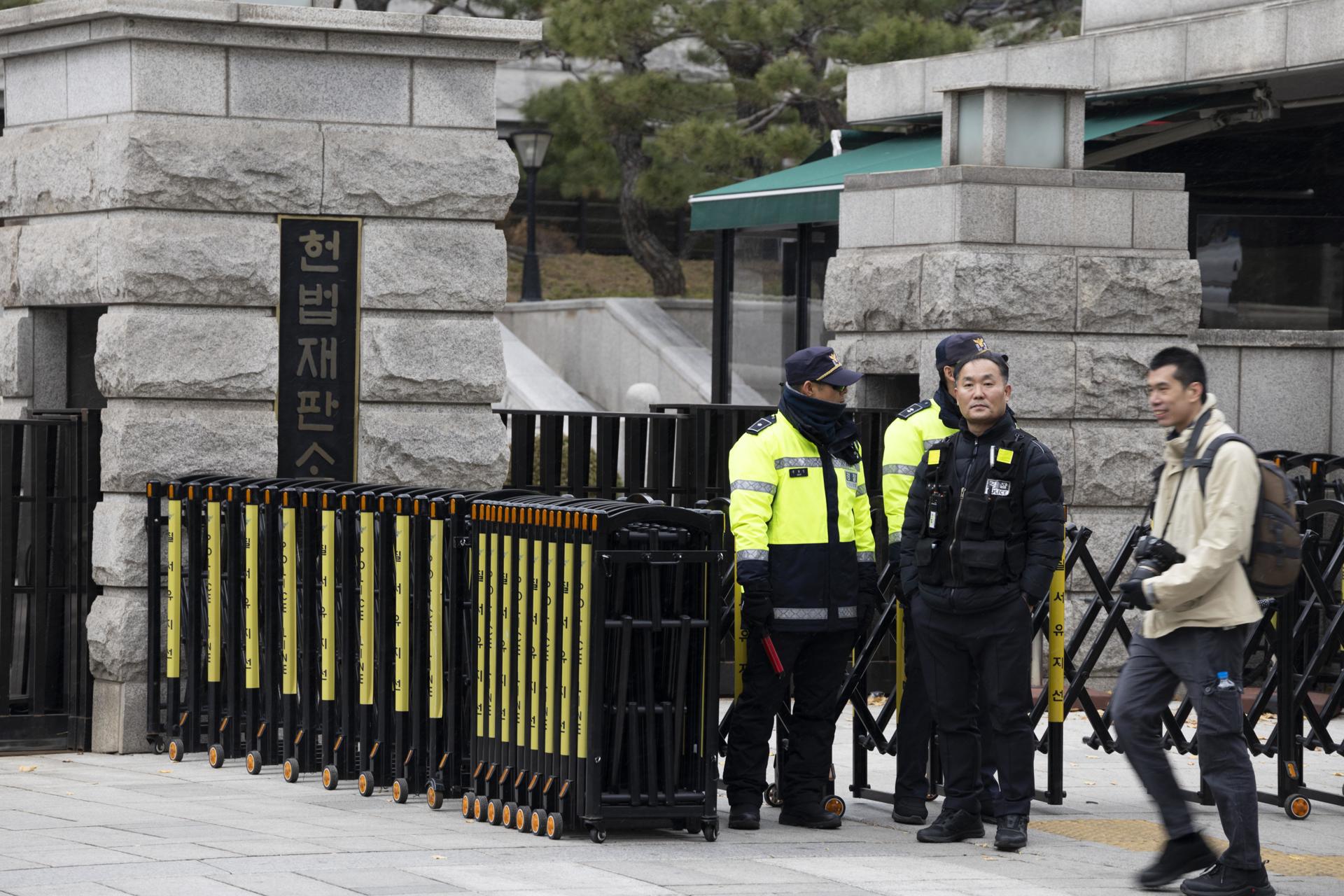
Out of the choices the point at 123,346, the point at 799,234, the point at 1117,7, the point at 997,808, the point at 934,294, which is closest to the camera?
the point at 997,808

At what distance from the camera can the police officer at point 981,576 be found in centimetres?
796

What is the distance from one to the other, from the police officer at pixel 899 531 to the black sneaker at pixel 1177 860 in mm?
1278

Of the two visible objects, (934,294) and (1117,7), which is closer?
(934,294)

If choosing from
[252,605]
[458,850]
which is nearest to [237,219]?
[252,605]

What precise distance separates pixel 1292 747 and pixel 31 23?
688cm

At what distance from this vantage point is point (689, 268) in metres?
40.2

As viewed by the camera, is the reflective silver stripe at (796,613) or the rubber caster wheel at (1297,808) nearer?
the reflective silver stripe at (796,613)

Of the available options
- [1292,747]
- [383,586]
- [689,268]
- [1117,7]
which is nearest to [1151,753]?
[1292,747]

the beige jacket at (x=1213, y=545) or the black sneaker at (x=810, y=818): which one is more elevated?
the beige jacket at (x=1213, y=545)

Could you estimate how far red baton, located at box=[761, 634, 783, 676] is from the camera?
26.9 ft

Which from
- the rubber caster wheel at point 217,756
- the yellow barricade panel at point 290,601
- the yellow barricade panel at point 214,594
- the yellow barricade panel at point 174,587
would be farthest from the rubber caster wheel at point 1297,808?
the yellow barricade panel at point 174,587

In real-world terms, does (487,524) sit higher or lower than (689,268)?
lower

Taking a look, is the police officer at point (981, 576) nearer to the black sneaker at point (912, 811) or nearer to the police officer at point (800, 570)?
the police officer at point (800, 570)

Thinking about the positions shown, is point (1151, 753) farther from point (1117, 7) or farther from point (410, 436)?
point (1117, 7)
